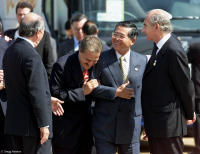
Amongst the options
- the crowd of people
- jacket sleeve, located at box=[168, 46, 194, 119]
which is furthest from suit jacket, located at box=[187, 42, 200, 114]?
jacket sleeve, located at box=[168, 46, 194, 119]

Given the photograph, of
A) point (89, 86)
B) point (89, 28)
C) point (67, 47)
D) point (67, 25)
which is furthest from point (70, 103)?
point (67, 25)

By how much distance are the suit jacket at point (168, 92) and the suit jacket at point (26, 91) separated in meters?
0.93

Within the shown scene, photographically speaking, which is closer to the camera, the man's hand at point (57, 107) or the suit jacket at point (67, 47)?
the man's hand at point (57, 107)

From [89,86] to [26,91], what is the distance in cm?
68

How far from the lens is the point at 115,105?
5.32m

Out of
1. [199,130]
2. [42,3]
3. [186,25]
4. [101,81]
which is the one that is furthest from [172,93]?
[42,3]

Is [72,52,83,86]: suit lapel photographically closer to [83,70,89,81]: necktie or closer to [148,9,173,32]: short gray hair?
→ [83,70,89,81]: necktie

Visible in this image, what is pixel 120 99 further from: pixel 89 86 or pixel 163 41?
pixel 163 41

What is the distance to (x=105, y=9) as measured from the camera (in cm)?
861

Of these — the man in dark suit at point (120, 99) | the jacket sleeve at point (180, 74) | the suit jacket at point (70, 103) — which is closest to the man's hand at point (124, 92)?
the man in dark suit at point (120, 99)

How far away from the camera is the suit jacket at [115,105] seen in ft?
17.5

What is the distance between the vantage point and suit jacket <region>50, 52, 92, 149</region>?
17.6 ft

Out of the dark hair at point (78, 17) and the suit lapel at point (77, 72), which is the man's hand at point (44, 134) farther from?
the dark hair at point (78, 17)

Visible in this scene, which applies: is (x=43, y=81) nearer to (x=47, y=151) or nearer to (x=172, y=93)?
(x=47, y=151)
